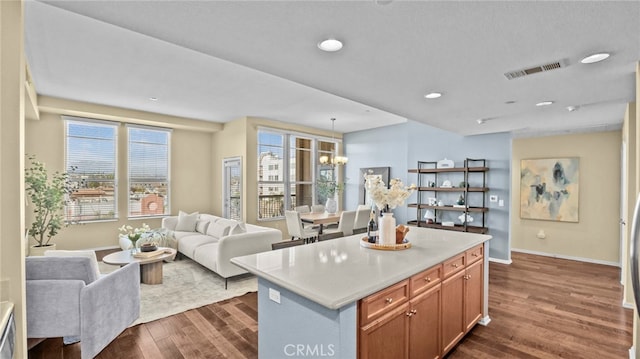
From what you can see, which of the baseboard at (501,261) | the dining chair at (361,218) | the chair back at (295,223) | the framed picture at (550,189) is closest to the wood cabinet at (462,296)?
the baseboard at (501,261)

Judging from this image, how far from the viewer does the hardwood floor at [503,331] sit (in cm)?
258

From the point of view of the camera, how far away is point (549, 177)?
5.81 m

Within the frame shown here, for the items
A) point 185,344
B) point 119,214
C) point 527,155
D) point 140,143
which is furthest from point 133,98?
point 527,155

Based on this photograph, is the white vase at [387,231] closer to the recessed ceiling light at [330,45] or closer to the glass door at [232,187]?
the recessed ceiling light at [330,45]

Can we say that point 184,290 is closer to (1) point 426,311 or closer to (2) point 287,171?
(1) point 426,311

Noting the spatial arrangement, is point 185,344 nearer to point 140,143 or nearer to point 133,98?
point 133,98

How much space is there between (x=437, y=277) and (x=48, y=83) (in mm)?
5731

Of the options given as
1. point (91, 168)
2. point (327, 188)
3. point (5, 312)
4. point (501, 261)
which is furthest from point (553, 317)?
point (91, 168)

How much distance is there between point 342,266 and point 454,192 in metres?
4.78

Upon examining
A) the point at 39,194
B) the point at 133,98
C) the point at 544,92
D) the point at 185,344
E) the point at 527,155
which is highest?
the point at 133,98

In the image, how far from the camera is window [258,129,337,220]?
7.03 m

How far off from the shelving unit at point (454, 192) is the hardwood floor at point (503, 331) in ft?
5.70

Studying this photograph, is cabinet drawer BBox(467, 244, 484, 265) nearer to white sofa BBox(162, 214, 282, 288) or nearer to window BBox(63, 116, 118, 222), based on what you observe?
white sofa BBox(162, 214, 282, 288)
